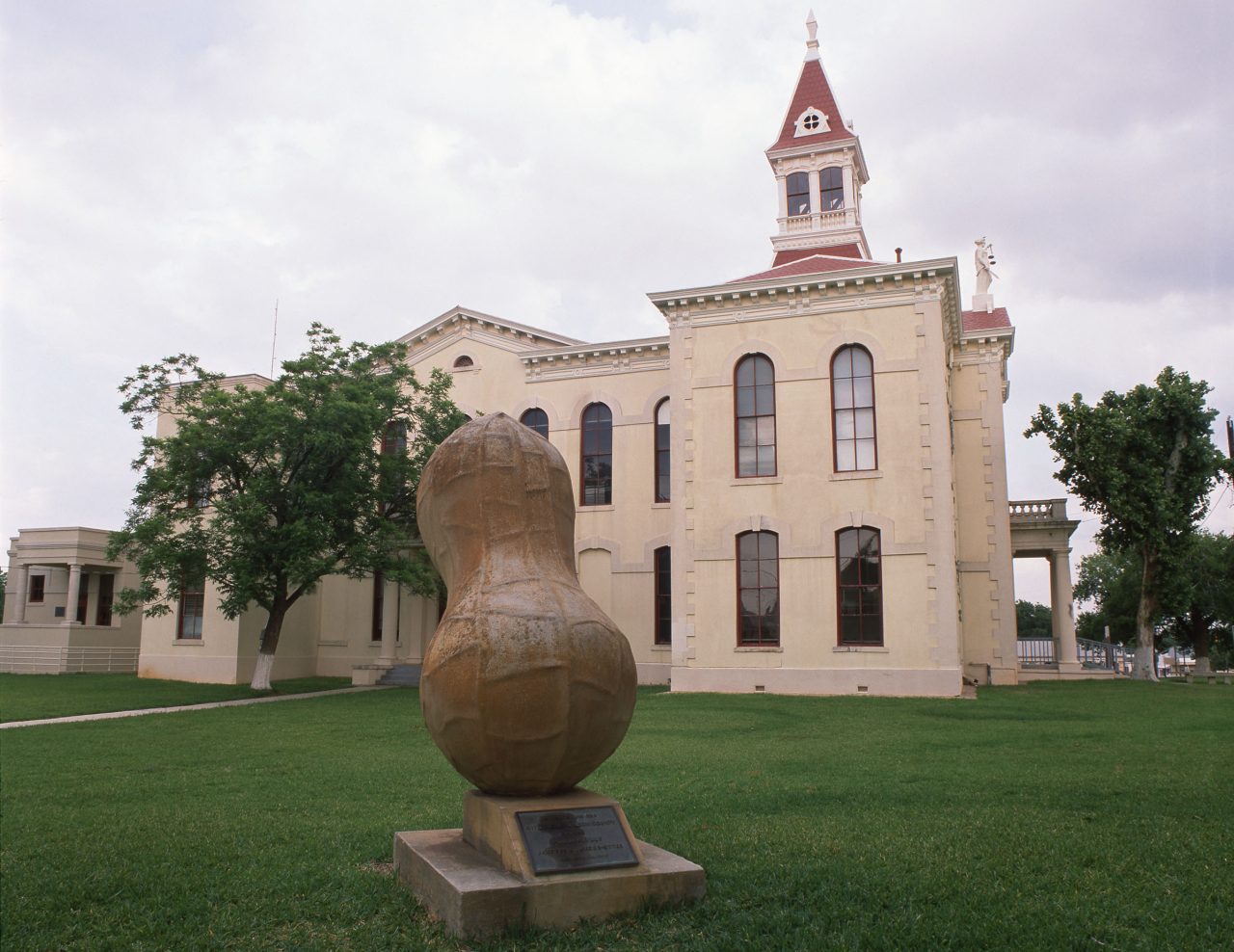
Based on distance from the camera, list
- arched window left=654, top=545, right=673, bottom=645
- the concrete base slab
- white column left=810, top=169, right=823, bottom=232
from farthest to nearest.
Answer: white column left=810, top=169, right=823, bottom=232
arched window left=654, top=545, right=673, bottom=645
the concrete base slab

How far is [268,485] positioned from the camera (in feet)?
79.9

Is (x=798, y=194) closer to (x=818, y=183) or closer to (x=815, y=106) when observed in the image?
(x=818, y=183)

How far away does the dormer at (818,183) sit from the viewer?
32.0m

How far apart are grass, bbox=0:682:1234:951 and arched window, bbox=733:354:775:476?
11140 mm

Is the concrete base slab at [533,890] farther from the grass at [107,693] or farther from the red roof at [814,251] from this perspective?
the red roof at [814,251]

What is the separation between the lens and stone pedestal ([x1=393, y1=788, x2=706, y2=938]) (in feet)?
17.1

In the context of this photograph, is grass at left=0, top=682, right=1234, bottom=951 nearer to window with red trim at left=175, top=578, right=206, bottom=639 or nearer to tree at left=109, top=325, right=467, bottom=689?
tree at left=109, top=325, right=467, bottom=689

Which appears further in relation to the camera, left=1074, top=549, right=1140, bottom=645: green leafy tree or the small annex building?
left=1074, top=549, right=1140, bottom=645: green leafy tree

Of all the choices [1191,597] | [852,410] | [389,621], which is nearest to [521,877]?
[852,410]

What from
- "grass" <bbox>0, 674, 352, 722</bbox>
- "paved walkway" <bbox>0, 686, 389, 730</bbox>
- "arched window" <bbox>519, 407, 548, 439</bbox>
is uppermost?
"arched window" <bbox>519, 407, 548, 439</bbox>

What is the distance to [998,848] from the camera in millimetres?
6953

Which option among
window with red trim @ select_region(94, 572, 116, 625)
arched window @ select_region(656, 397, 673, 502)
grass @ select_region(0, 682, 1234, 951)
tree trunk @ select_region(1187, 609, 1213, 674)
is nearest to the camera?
grass @ select_region(0, 682, 1234, 951)

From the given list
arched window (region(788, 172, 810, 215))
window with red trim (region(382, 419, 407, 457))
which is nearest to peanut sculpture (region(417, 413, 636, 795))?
window with red trim (region(382, 419, 407, 457))

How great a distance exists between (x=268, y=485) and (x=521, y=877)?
2075 cm
